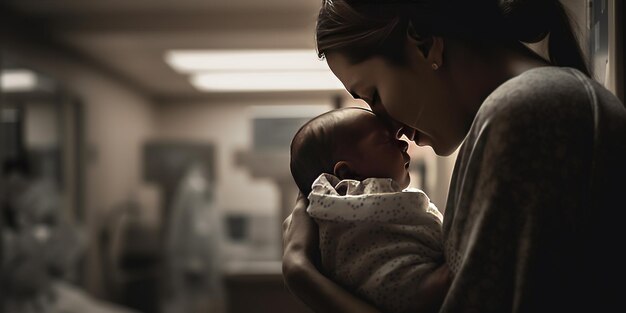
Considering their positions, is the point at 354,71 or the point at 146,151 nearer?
the point at 354,71

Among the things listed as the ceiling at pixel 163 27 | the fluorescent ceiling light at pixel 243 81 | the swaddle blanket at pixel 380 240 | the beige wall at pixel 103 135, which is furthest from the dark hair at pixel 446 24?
the beige wall at pixel 103 135

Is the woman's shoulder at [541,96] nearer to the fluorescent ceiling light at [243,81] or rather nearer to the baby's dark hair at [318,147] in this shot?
the baby's dark hair at [318,147]

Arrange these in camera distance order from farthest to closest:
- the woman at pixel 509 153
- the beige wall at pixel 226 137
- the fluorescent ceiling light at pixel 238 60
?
1. the beige wall at pixel 226 137
2. the fluorescent ceiling light at pixel 238 60
3. the woman at pixel 509 153

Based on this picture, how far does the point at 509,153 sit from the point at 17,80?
231 cm

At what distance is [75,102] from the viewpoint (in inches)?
113

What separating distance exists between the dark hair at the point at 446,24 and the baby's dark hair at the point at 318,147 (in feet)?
0.25

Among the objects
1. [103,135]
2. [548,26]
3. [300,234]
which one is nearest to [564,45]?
[548,26]

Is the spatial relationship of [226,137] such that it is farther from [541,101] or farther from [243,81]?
[541,101]

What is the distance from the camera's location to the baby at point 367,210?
0.49 m

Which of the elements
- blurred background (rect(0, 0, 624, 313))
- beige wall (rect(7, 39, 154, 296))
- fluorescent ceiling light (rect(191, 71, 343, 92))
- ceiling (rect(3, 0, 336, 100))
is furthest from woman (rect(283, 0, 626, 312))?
beige wall (rect(7, 39, 154, 296))

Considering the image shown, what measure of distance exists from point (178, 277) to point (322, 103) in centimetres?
117

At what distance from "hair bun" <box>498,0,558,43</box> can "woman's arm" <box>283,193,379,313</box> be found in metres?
0.21

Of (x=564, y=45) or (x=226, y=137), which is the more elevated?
(x=564, y=45)

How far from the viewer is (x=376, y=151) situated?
1.84 ft
